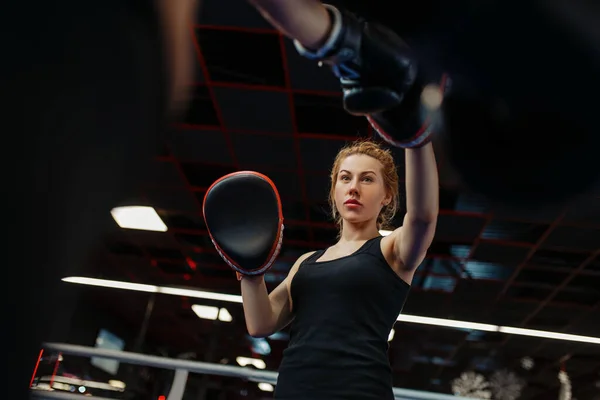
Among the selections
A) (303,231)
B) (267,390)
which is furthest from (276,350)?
(303,231)

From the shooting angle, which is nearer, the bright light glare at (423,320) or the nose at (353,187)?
the nose at (353,187)

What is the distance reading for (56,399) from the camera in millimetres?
1800

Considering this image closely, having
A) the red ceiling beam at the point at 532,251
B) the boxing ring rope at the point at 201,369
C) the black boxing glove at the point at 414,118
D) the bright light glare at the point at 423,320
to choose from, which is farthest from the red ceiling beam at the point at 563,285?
the black boxing glove at the point at 414,118

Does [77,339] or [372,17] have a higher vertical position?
[77,339]

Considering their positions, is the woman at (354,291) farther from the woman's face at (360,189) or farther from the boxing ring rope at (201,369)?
the boxing ring rope at (201,369)

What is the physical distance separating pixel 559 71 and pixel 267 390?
52.8 ft

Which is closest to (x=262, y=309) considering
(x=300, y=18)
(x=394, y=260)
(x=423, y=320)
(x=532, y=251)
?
(x=394, y=260)

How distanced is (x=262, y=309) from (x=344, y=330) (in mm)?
206

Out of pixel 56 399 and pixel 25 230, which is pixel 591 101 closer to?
pixel 25 230

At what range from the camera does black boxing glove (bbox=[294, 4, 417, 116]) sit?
0.63 meters

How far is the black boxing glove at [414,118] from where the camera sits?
2.22ft

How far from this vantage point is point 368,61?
0.65 meters

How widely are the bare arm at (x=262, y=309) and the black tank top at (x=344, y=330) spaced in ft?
0.21

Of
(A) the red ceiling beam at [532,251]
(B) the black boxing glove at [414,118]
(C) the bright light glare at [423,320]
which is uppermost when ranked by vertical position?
(A) the red ceiling beam at [532,251]
